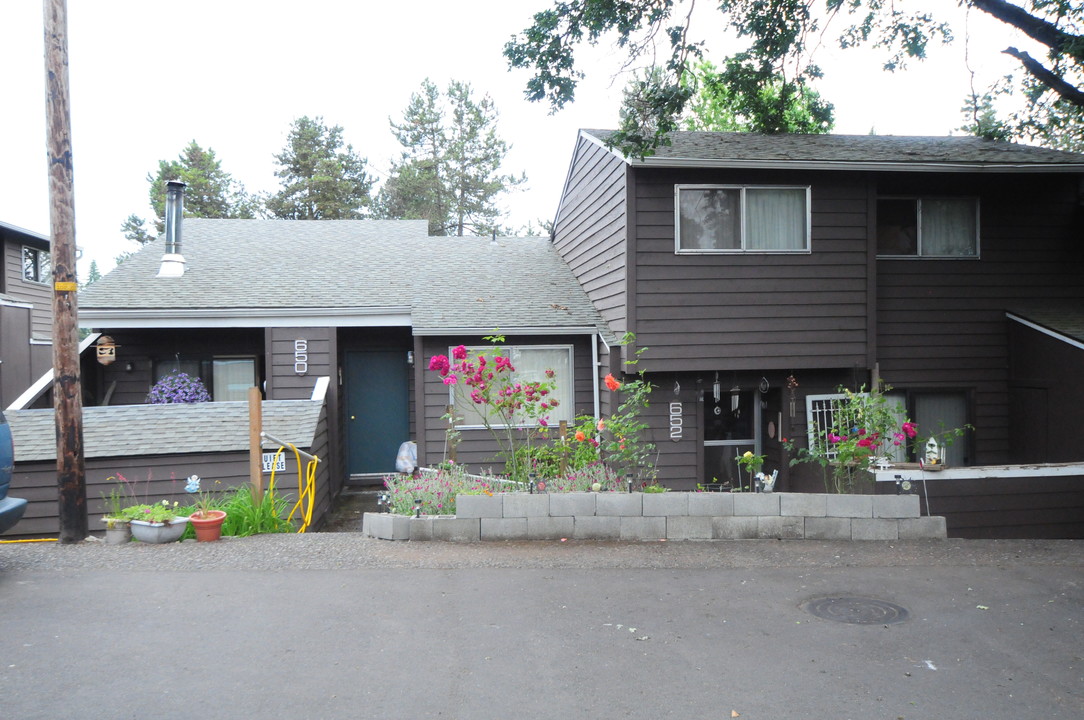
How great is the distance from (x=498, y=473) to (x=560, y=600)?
5.66m

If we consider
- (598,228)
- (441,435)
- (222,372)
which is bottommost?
Answer: (441,435)

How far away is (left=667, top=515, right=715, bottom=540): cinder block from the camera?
6.87 m

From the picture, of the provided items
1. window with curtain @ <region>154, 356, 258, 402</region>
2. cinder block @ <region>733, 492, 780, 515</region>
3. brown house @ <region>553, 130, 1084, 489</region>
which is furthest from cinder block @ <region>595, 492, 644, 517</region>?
window with curtain @ <region>154, 356, 258, 402</region>

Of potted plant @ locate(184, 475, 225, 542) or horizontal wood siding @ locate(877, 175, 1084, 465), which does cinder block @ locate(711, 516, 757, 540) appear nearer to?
potted plant @ locate(184, 475, 225, 542)

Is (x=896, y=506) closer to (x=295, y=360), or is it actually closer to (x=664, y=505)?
(x=664, y=505)

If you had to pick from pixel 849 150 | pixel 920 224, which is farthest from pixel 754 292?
pixel 920 224

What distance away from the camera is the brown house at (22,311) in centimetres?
1345

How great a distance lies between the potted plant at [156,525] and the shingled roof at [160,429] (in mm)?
1520

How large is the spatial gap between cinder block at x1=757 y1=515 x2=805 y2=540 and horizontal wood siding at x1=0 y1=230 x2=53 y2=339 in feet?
52.4

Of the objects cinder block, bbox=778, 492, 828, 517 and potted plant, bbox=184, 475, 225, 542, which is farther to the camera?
cinder block, bbox=778, 492, 828, 517

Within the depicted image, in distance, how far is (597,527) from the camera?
6863 mm

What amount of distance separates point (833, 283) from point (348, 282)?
291 inches

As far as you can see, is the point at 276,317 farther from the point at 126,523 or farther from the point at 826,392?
the point at 826,392

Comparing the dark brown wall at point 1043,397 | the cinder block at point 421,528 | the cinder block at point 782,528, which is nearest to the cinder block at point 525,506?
the cinder block at point 421,528
